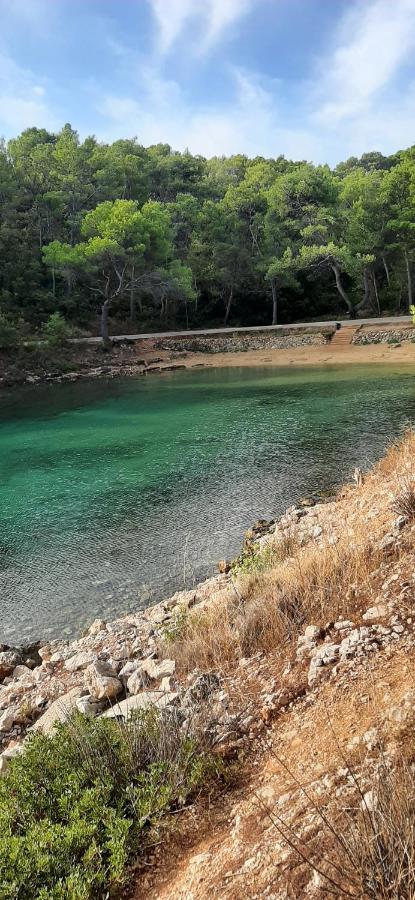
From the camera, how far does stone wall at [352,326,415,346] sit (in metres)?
35.5

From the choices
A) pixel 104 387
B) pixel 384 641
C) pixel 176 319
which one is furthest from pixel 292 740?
pixel 176 319

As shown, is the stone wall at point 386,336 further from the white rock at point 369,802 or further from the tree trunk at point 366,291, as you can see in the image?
the white rock at point 369,802

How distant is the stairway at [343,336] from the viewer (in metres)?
36.7

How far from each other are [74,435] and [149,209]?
78.6 feet

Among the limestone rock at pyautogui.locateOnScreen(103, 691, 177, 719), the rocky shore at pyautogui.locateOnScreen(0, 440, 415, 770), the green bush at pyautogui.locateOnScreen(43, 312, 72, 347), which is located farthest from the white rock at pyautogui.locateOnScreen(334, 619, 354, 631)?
the green bush at pyautogui.locateOnScreen(43, 312, 72, 347)

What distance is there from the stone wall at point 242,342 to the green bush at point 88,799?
36.6m

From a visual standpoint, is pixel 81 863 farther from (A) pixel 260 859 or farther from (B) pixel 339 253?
(B) pixel 339 253

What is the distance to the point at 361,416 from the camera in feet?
62.6

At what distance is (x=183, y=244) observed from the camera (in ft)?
158

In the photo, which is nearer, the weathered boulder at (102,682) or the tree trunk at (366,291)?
the weathered boulder at (102,682)

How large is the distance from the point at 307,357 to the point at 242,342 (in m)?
5.99

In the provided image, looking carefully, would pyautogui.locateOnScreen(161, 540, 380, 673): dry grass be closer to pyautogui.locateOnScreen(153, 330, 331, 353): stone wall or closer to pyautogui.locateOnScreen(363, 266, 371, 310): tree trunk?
pyautogui.locateOnScreen(153, 330, 331, 353): stone wall

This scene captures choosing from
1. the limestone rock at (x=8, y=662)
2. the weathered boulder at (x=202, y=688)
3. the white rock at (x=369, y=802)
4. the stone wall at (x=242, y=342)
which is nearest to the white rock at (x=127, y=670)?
the weathered boulder at (x=202, y=688)

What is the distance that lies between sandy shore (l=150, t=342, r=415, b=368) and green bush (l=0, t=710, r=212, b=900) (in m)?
30.1
